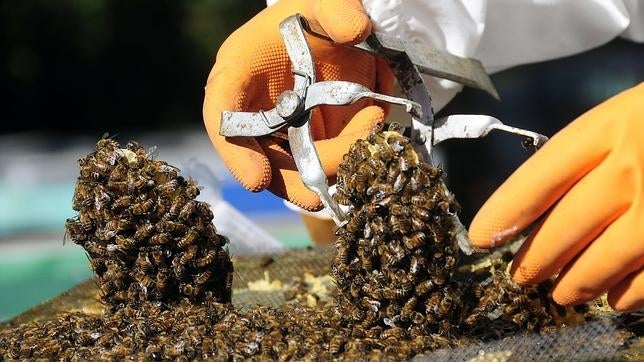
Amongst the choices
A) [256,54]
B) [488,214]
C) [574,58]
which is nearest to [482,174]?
[574,58]

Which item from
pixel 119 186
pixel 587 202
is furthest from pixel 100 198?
pixel 587 202

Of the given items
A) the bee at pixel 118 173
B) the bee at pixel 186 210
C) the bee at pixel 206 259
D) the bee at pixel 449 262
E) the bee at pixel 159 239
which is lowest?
the bee at pixel 449 262

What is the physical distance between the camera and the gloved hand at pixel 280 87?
3.04 metres

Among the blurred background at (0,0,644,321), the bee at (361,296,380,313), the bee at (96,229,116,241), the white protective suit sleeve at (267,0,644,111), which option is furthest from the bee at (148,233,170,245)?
the blurred background at (0,0,644,321)

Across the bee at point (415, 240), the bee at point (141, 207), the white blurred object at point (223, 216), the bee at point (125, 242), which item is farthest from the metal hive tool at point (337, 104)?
Result: the white blurred object at point (223, 216)

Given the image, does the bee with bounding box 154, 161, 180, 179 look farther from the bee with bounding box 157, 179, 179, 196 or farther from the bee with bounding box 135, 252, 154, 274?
the bee with bounding box 135, 252, 154, 274

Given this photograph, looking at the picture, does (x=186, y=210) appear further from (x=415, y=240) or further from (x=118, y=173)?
(x=415, y=240)

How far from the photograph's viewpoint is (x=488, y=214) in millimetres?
2488

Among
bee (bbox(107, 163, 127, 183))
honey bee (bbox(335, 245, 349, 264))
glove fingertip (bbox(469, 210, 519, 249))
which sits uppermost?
bee (bbox(107, 163, 127, 183))

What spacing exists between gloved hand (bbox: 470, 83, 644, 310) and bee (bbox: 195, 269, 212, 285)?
90 cm

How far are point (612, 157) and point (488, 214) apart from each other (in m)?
0.37

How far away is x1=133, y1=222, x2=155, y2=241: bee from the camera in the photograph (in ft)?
9.30

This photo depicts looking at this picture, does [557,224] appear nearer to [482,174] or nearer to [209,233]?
[209,233]

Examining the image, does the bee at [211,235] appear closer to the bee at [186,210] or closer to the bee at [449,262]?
the bee at [186,210]
